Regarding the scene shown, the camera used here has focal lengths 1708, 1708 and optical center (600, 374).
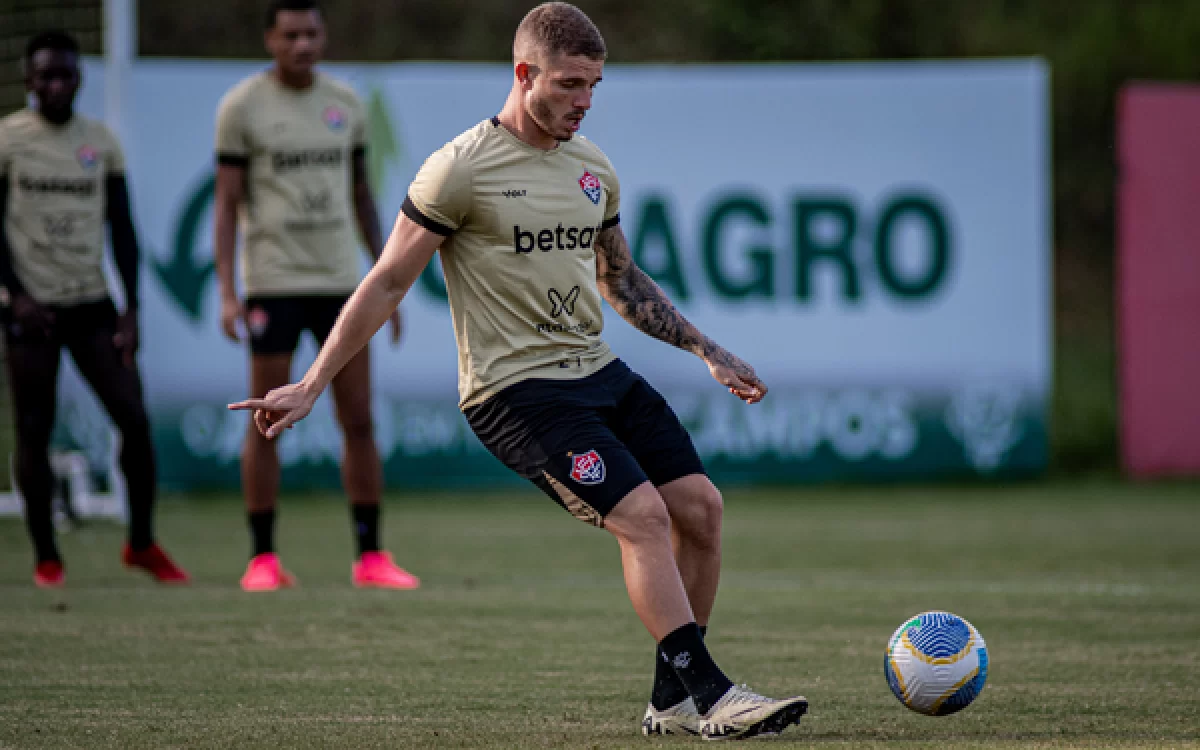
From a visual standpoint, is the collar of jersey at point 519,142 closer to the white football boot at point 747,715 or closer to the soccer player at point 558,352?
the soccer player at point 558,352

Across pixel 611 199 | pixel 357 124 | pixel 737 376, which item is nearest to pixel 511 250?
pixel 611 199

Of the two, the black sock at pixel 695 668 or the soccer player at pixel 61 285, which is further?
the soccer player at pixel 61 285

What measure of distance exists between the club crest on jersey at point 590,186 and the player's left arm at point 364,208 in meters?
3.24

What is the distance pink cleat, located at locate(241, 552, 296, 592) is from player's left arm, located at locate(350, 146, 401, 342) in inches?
46.9

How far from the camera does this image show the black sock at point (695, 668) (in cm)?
436

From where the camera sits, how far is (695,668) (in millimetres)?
4371

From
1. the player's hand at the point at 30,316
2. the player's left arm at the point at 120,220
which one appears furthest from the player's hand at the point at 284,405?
the player's left arm at the point at 120,220

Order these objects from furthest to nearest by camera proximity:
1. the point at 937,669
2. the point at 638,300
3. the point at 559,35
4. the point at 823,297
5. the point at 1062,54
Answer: the point at 1062,54 → the point at 823,297 → the point at 638,300 → the point at 937,669 → the point at 559,35

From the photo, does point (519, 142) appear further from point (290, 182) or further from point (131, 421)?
point (131, 421)

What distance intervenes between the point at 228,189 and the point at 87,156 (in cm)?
85

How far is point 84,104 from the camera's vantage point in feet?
41.1

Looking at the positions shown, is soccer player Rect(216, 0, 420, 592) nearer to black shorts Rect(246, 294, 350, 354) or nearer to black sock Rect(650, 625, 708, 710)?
black shorts Rect(246, 294, 350, 354)

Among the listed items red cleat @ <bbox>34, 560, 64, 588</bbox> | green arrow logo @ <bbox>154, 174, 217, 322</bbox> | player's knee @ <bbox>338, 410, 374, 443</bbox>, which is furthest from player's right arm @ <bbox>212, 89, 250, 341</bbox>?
green arrow logo @ <bbox>154, 174, 217, 322</bbox>

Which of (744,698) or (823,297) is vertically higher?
(744,698)
